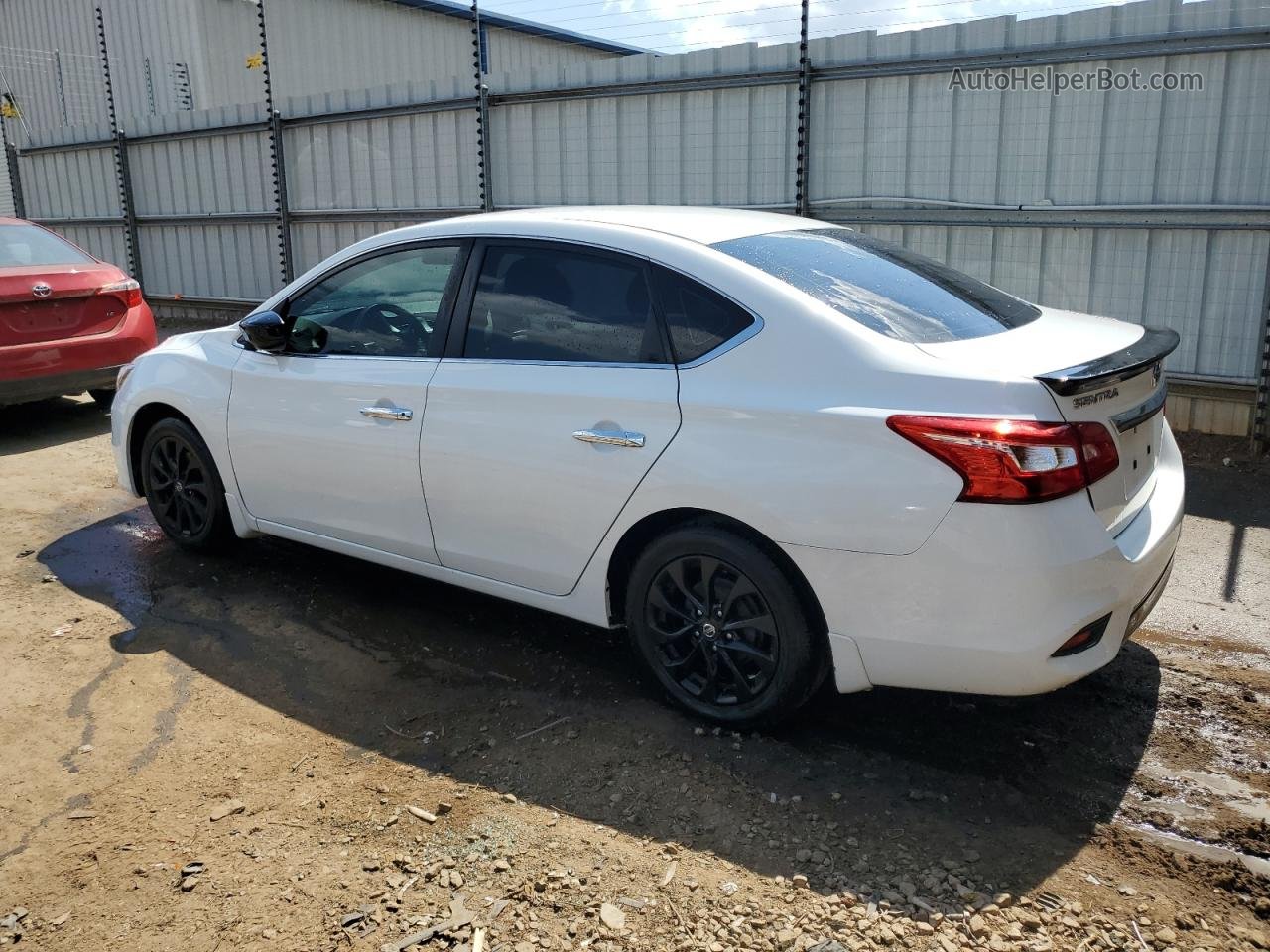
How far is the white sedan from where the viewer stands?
2.95 meters

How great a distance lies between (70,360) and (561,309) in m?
5.77

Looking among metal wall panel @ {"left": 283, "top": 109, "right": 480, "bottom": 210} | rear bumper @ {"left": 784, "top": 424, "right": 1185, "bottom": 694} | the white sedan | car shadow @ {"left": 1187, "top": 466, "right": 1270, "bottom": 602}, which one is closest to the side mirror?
the white sedan

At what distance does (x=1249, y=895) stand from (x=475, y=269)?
3.14 meters

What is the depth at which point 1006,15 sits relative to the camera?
717 centimetres

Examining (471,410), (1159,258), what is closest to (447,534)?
(471,410)

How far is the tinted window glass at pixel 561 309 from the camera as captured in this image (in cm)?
362

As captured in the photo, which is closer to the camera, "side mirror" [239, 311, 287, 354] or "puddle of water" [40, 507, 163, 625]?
"side mirror" [239, 311, 287, 354]

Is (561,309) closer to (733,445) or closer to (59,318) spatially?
(733,445)

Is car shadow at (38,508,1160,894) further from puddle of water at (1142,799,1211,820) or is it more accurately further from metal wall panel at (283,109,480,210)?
metal wall panel at (283,109,480,210)

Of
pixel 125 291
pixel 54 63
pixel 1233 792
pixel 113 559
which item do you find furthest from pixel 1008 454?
pixel 54 63

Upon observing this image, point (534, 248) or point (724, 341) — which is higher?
point (534, 248)

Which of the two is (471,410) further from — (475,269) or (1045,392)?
(1045,392)

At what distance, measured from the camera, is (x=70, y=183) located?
16.0m

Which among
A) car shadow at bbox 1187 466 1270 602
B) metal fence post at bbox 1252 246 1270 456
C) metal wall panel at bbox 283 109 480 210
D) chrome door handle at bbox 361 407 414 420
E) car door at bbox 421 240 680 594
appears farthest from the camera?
metal wall panel at bbox 283 109 480 210
